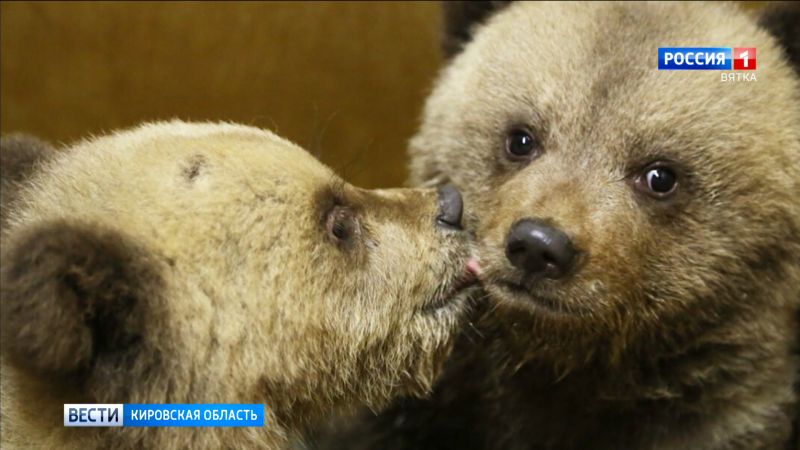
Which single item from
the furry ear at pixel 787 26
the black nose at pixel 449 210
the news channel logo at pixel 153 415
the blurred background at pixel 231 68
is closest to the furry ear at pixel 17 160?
the news channel logo at pixel 153 415

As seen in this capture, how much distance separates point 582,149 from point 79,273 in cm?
121

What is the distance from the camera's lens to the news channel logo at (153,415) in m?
1.77

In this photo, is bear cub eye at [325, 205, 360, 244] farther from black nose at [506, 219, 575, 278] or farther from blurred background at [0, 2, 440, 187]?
blurred background at [0, 2, 440, 187]

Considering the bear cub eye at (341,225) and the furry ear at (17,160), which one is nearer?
the bear cub eye at (341,225)

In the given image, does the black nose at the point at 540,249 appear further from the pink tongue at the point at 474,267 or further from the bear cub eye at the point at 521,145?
the bear cub eye at the point at 521,145

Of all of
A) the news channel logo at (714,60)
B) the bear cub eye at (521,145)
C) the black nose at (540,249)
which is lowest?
the black nose at (540,249)

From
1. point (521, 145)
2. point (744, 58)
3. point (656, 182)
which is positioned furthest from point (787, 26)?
point (521, 145)

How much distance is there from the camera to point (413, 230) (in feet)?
7.11

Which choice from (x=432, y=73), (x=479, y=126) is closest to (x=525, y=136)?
(x=479, y=126)

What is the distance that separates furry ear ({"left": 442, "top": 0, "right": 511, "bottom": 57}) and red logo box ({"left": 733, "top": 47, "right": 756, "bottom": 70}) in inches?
26.7

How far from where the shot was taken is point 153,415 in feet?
5.92

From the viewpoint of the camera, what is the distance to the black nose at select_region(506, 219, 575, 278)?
213 centimetres

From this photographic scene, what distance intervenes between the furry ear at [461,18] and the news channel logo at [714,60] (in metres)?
0.61

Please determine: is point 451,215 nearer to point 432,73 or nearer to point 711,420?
→ point 711,420
